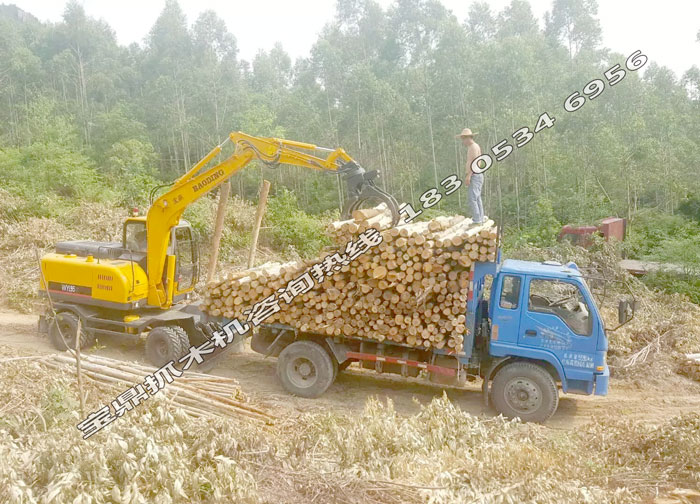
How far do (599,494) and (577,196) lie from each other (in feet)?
63.6

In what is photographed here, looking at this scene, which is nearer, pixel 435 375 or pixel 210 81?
pixel 435 375

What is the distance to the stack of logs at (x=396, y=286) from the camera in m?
7.63

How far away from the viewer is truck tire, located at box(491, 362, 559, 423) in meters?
7.63

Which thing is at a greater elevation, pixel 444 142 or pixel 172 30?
pixel 172 30

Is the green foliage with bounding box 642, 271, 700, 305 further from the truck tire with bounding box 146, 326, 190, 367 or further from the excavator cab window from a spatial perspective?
the truck tire with bounding box 146, 326, 190, 367

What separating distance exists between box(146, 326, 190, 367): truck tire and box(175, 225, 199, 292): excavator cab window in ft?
3.61

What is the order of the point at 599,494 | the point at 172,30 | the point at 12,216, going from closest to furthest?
the point at 599,494
the point at 12,216
the point at 172,30

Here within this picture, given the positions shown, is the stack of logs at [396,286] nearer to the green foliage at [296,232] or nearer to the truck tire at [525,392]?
the truck tire at [525,392]

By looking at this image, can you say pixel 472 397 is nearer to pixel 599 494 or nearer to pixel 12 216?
pixel 599 494

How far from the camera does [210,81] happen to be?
38000mm

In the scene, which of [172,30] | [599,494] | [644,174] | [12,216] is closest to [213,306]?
[599,494]

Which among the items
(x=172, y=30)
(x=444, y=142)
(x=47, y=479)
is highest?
(x=172, y=30)

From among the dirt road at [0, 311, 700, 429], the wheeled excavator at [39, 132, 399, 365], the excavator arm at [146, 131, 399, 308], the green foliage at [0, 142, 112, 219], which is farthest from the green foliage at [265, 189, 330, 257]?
the excavator arm at [146, 131, 399, 308]

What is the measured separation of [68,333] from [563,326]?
7.93 meters
